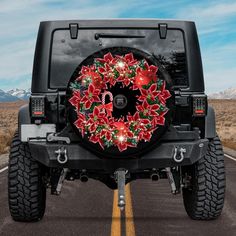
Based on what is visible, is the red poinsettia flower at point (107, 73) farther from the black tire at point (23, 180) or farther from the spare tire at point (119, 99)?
the black tire at point (23, 180)

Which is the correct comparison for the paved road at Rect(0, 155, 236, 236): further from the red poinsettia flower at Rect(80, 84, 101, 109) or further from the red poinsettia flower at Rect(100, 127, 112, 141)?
the red poinsettia flower at Rect(80, 84, 101, 109)

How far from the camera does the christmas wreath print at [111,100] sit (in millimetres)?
6324

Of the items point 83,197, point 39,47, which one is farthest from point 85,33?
point 83,197

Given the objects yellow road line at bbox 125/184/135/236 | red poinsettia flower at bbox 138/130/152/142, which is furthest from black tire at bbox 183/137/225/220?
red poinsettia flower at bbox 138/130/152/142

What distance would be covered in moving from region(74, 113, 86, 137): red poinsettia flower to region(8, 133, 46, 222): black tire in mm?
1200

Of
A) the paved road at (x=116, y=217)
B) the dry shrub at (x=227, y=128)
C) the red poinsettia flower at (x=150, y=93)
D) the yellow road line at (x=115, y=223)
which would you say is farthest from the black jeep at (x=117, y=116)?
the dry shrub at (x=227, y=128)

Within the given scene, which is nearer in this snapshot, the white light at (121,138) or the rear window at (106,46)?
the white light at (121,138)

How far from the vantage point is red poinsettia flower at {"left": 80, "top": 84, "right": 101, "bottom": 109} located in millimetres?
6305

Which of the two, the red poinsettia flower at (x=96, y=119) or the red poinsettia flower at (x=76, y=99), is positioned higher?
the red poinsettia flower at (x=76, y=99)

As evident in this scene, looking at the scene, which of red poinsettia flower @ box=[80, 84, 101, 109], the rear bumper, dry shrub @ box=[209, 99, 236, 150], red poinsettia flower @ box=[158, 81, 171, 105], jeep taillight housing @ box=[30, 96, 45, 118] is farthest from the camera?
dry shrub @ box=[209, 99, 236, 150]

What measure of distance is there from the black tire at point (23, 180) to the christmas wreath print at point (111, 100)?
1247 millimetres

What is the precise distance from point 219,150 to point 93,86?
6.97 feet

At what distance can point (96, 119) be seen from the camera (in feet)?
20.9

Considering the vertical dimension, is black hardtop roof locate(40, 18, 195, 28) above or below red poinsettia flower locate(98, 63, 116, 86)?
above
